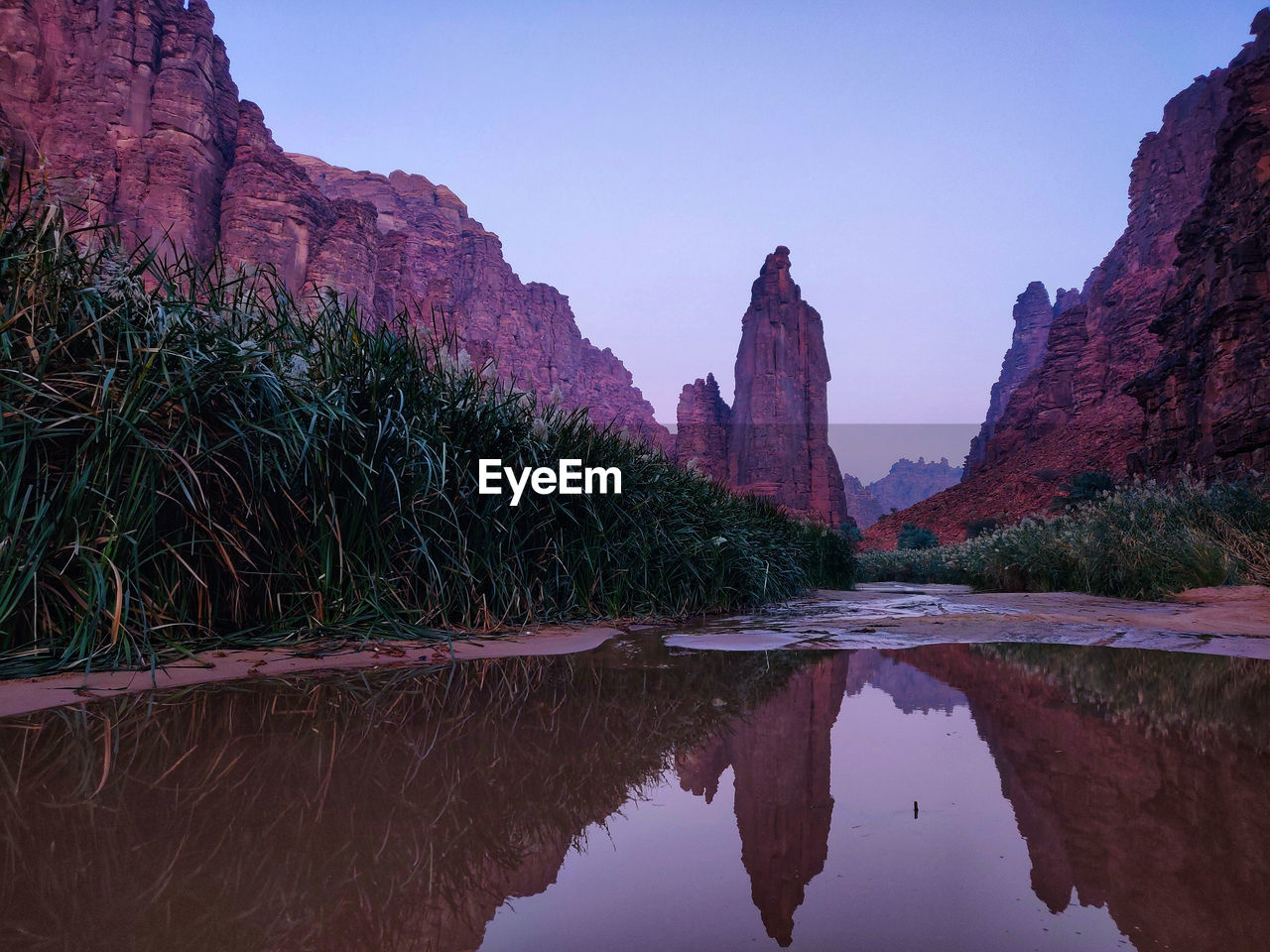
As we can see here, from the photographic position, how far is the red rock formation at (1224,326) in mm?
11859

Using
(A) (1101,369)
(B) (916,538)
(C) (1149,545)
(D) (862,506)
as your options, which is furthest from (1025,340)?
(C) (1149,545)

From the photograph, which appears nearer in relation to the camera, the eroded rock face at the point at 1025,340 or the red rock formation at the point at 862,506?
the eroded rock face at the point at 1025,340

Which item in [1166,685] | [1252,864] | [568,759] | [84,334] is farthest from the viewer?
[84,334]

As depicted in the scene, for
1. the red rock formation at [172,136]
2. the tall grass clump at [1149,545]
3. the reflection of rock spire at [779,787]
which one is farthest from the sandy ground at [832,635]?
the red rock formation at [172,136]

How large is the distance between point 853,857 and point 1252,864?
61cm

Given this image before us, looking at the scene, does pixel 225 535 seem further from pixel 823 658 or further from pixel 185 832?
pixel 823 658

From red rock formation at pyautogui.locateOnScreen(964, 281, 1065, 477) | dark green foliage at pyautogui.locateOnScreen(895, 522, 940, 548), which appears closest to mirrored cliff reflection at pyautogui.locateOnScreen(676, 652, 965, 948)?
dark green foliage at pyautogui.locateOnScreen(895, 522, 940, 548)

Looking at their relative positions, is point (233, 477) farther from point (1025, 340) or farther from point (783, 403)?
point (1025, 340)

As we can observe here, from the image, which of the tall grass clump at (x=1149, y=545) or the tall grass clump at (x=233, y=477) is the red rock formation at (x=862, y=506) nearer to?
the tall grass clump at (x=1149, y=545)

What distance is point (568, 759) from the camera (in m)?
1.71

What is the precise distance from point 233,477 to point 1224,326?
16.5 meters

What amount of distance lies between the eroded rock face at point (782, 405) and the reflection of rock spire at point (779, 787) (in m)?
71.2

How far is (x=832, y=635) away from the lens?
417cm

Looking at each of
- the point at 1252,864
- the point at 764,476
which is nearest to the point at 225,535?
the point at 1252,864
